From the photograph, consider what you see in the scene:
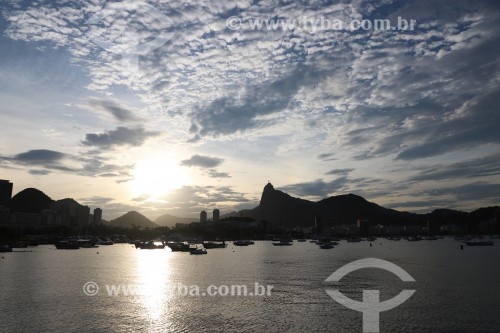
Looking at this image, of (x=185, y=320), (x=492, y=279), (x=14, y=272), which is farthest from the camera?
(x=14, y=272)

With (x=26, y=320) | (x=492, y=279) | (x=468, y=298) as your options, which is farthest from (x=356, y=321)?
(x=492, y=279)

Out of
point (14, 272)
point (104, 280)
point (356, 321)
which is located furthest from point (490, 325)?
point (14, 272)

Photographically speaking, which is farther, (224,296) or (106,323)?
(224,296)

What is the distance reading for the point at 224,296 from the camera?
59.8 metres

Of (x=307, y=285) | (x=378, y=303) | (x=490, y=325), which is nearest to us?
(x=490, y=325)

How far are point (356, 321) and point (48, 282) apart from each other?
56.4 m

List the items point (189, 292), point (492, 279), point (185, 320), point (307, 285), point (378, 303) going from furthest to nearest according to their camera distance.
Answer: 1. point (492, 279)
2. point (307, 285)
3. point (189, 292)
4. point (378, 303)
5. point (185, 320)

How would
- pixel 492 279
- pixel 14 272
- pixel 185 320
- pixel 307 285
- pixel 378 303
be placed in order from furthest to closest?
pixel 14 272
pixel 492 279
pixel 307 285
pixel 378 303
pixel 185 320

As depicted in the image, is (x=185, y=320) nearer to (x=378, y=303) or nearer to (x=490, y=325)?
(x=378, y=303)

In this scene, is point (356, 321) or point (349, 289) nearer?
point (356, 321)

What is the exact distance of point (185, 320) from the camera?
44906mm

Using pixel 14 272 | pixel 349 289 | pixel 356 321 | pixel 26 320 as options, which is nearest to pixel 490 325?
pixel 356 321

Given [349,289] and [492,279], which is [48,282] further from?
[492,279]

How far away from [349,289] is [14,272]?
73095mm
